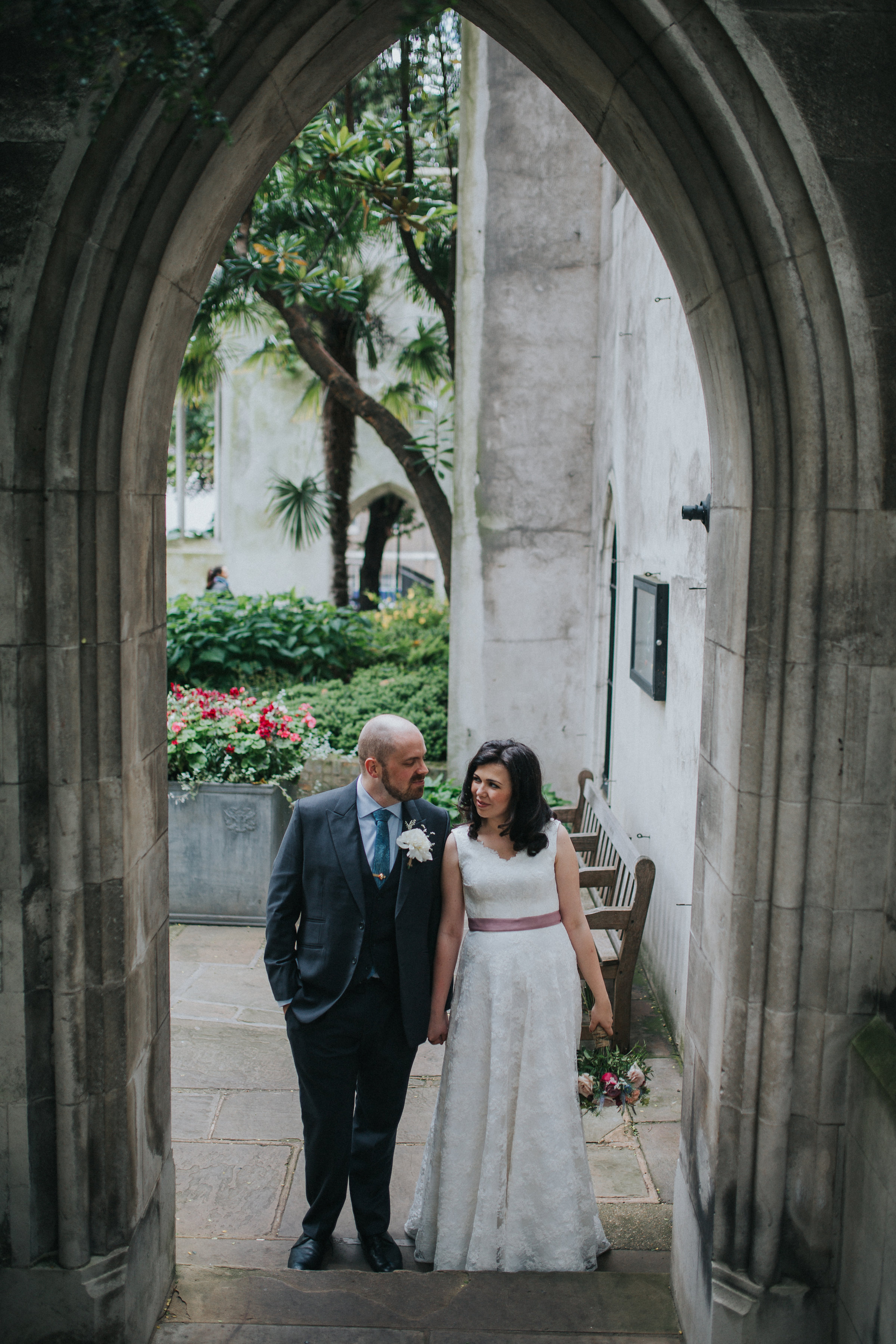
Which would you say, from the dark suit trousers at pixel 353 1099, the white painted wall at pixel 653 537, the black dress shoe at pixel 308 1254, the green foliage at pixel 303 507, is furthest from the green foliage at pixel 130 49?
the green foliage at pixel 303 507

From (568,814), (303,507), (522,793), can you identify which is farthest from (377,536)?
(522,793)

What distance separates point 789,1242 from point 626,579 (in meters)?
4.98

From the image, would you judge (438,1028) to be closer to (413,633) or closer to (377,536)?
(413,633)

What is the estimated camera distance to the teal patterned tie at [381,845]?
3.76m

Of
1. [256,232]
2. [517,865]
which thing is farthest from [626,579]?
[256,232]

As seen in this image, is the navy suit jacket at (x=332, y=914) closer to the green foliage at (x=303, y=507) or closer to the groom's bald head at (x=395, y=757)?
the groom's bald head at (x=395, y=757)

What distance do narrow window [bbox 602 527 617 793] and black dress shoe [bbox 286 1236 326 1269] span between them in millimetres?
4968

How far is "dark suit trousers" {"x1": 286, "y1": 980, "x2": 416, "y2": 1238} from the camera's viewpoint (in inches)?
146

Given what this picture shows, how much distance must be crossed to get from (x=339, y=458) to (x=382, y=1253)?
490 inches

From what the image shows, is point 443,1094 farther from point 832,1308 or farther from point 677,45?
point 677,45

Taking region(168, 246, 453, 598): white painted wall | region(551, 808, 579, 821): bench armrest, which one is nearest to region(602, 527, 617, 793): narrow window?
region(551, 808, 579, 821): bench armrest

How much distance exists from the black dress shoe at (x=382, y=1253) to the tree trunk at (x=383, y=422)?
8062mm

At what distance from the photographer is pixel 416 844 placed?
3.63m

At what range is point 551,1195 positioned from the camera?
146 inches
